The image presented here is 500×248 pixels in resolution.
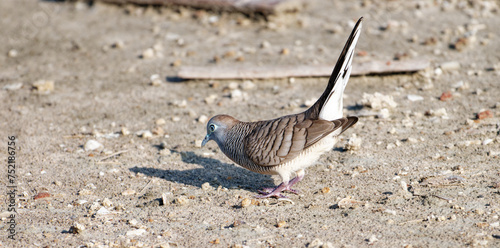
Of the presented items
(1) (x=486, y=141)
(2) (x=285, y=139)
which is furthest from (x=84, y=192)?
(1) (x=486, y=141)

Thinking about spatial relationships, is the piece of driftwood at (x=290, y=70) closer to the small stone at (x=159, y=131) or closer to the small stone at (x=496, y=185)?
the small stone at (x=159, y=131)

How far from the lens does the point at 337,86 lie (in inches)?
192

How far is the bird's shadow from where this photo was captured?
5.46 metres

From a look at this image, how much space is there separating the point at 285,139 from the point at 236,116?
2007 millimetres

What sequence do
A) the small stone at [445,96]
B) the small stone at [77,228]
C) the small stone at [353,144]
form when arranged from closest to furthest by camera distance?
the small stone at [77,228]
the small stone at [353,144]
the small stone at [445,96]

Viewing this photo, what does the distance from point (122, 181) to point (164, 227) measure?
3.69ft

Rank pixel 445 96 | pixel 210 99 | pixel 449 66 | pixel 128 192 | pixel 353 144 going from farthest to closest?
pixel 449 66, pixel 210 99, pixel 445 96, pixel 353 144, pixel 128 192

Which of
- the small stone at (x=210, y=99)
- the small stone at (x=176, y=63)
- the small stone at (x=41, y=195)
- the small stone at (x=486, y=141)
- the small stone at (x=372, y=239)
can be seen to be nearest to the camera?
the small stone at (x=372, y=239)

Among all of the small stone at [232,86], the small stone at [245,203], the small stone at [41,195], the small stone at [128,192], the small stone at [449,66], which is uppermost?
the small stone at [449,66]

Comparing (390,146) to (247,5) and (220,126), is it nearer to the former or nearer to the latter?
(220,126)


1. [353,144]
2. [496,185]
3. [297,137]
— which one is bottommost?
[353,144]

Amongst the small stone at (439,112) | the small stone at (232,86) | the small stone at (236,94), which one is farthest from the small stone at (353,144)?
the small stone at (232,86)

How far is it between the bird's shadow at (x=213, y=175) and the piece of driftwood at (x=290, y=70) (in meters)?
2.10

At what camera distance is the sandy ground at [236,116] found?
443 centimetres
